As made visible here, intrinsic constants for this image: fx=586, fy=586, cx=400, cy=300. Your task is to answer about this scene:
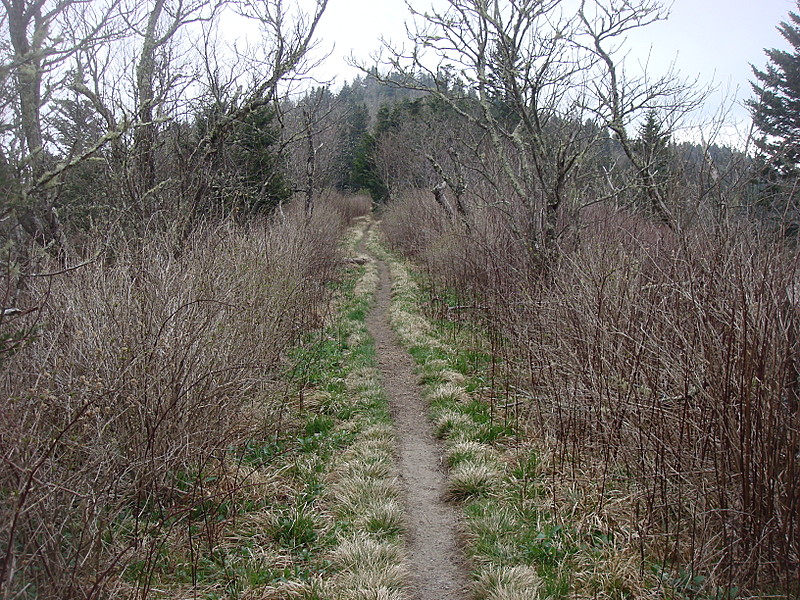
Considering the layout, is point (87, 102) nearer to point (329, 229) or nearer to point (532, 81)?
point (532, 81)

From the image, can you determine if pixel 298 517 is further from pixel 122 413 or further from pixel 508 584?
pixel 508 584

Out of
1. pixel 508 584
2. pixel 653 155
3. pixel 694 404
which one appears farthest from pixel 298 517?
pixel 653 155

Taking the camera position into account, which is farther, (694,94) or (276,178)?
(276,178)

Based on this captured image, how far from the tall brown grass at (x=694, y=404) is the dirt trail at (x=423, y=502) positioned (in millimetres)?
1004

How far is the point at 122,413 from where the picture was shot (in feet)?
11.7

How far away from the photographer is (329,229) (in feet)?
53.9

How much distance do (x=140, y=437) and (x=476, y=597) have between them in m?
2.26

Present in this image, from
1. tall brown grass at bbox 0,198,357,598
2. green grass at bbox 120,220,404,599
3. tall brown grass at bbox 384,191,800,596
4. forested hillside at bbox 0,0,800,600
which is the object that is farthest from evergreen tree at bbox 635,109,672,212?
tall brown grass at bbox 0,198,357,598

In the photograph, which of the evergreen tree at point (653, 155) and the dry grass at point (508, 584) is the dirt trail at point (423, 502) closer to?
the dry grass at point (508, 584)

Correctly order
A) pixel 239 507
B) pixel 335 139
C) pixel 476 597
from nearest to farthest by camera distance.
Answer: pixel 476 597 → pixel 239 507 → pixel 335 139

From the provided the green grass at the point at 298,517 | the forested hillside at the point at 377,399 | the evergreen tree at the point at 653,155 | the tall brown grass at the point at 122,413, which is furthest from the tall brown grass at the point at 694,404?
the evergreen tree at the point at 653,155

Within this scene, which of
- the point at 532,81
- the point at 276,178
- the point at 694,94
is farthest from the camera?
the point at 276,178

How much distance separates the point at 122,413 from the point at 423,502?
222 cm

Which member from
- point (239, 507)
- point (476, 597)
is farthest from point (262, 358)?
point (476, 597)
